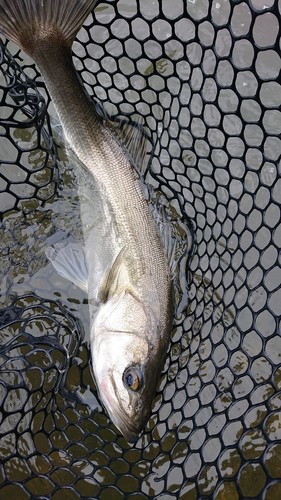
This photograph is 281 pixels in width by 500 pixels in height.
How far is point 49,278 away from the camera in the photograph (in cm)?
338

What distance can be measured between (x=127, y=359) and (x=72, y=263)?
640 millimetres

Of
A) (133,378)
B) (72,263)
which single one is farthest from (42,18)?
(133,378)

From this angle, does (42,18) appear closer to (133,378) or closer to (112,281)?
(112,281)

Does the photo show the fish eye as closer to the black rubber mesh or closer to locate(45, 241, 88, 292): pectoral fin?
the black rubber mesh

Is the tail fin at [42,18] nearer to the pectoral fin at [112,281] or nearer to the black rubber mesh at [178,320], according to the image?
the black rubber mesh at [178,320]

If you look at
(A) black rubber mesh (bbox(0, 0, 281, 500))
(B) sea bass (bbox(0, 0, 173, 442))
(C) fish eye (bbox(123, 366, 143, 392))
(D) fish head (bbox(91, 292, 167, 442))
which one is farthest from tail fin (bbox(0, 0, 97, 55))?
(C) fish eye (bbox(123, 366, 143, 392))

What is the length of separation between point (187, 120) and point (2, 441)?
1.88m

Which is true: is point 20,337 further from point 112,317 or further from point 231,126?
point 231,126

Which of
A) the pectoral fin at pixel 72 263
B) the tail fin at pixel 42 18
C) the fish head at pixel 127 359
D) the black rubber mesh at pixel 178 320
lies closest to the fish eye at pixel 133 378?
the fish head at pixel 127 359

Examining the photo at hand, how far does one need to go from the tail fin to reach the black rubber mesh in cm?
19

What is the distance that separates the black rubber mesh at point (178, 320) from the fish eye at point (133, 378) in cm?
27

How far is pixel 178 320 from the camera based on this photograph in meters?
3.22

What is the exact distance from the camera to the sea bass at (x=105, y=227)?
283 cm

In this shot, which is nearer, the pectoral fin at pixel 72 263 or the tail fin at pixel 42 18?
the tail fin at pixel 42 18
